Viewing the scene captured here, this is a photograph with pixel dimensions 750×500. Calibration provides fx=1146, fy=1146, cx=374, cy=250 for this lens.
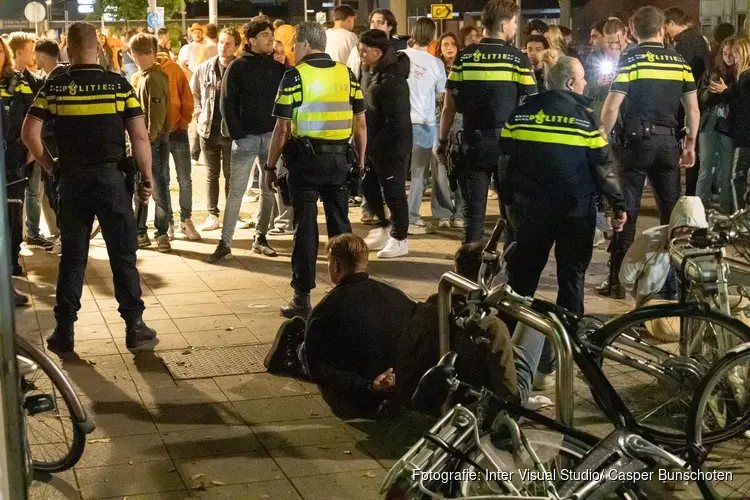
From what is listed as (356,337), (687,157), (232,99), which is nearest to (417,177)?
(232,99)

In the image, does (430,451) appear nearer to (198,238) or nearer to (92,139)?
(92,139)

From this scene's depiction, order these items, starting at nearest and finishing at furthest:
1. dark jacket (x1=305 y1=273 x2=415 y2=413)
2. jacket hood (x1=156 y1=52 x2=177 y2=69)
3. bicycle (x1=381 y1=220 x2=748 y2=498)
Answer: bicycle (x1=381 y1=220 x2=748 y2=498) → dark jacket (x1=305 y1=273 x2=415 y2=413) → jacket hood (x1=156 y1=52 x2=177 y2=69)

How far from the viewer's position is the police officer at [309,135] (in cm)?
814

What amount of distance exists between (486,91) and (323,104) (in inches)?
59.1

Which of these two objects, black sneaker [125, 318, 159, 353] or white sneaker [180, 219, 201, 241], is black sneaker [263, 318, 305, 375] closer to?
black sneaker [125, 318, 159, 353]

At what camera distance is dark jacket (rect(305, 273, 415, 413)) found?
5.94 meters

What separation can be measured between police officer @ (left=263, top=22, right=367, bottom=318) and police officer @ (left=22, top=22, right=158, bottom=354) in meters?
1.19

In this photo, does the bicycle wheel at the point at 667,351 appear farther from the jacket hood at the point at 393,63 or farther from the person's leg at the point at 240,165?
the person's leg at the point at 240,165

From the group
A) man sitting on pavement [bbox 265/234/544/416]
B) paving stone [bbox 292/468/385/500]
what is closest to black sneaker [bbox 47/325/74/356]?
man sitting on pavement [bbox 265/234/544/416]

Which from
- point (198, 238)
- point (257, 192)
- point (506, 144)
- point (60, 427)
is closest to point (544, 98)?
point (506, 144)

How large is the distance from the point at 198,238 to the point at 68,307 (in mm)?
4019

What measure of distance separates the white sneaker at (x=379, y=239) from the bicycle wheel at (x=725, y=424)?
5.43m

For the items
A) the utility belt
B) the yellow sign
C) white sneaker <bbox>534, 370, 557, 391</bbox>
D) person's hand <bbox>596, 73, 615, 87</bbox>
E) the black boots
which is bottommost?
white sneaker <bbox>534, 370, 557, 391</bbox>

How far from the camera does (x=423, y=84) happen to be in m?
11.5
